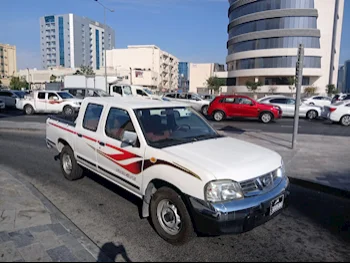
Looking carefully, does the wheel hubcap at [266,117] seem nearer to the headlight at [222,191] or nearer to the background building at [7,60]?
the headlight at [222,191]

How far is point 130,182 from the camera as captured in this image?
4.11m

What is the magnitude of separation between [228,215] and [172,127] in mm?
1728

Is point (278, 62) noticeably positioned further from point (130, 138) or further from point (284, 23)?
point (130, 138)

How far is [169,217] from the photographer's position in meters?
3.59

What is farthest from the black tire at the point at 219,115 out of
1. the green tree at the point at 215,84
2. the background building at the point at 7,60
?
the background building at the point at 7,60

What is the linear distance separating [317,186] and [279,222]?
6.67 feet

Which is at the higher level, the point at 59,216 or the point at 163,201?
the point at 163,201

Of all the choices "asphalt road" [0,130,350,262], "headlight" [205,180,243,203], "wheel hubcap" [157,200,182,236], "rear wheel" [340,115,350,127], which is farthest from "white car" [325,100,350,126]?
"wheel hubcap" [157,200,182,236]

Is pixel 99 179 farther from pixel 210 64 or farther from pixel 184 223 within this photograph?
pixel 210 64

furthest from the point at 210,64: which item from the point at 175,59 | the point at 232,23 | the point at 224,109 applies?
the point at 224,109

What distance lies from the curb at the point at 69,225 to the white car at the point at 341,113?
52.6 feet

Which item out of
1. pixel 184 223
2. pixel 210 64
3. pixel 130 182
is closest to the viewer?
pixel 184 223

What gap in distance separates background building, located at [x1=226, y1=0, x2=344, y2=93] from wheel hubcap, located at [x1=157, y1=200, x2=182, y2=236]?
199ft

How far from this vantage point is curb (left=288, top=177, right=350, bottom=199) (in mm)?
5352
